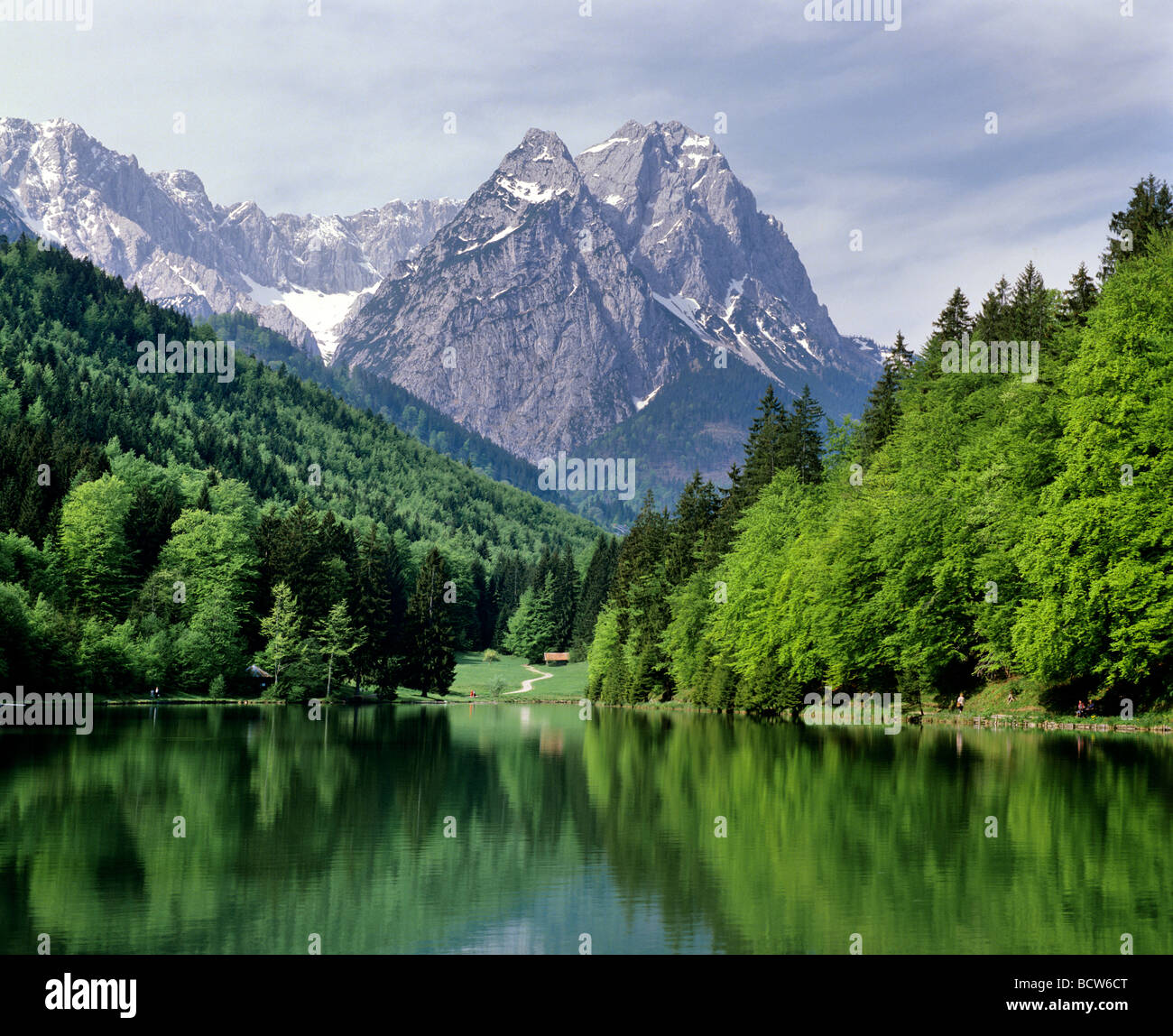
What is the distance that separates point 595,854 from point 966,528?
44.0 m

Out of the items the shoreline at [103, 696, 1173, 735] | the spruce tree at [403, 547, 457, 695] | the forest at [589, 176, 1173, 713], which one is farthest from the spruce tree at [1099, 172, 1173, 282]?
the spruce tree at [403, 547, 457, 695]

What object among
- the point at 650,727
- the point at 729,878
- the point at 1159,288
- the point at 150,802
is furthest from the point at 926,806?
the point at 650,727

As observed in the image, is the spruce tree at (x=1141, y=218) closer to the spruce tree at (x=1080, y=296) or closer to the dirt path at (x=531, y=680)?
the spruce tree at (x=1080, y=296)

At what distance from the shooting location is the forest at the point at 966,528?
163 ft

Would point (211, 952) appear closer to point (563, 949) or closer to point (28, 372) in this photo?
point (563, 949)

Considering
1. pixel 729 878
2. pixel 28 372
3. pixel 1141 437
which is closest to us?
pixel 729 878

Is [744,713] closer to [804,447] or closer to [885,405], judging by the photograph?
[804,447]

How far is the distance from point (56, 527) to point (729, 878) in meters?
101

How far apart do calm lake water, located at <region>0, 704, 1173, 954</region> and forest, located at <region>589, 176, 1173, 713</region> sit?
30.9 ft

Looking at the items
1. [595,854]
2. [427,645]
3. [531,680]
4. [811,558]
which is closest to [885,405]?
[811,558]

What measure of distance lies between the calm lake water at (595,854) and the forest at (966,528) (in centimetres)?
943

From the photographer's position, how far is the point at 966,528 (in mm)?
62281

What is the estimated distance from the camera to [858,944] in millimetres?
15938


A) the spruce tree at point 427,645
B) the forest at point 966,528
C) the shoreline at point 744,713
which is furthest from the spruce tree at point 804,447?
the spruce tree at point 427,645
